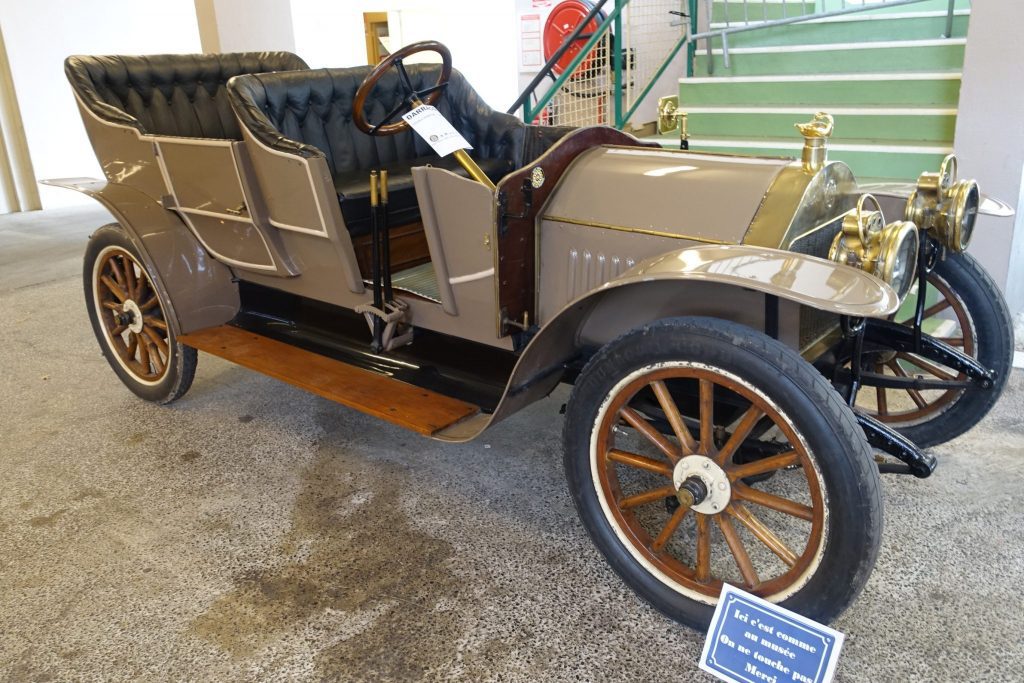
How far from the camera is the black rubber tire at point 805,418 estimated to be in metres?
1.65

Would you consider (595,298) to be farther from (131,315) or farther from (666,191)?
(131,315)

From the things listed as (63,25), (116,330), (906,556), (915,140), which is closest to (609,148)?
(906,556)

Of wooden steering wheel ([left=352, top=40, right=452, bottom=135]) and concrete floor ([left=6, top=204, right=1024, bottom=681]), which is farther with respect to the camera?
wooden steering wheel ([left=352, top=40, right=452, bottom=135])

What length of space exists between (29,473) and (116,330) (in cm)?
78

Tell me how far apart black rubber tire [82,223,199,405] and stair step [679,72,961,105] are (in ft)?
12.1

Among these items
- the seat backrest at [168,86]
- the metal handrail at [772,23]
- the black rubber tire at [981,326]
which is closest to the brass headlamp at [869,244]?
the black rubber tire at [981,326]

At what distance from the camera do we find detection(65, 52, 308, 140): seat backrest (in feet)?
11.3

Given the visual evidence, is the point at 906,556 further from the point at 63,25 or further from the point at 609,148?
the point at 63,25

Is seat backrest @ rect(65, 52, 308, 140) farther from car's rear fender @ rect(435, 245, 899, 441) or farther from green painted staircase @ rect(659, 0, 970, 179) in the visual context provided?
green painted staircase @ rect(659, 0, 970, 179)

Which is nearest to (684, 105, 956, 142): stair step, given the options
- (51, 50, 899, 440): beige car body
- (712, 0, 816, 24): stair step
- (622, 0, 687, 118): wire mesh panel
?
(622, 0, 687, 118): wire mesh panel

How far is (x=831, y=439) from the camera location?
1646mm

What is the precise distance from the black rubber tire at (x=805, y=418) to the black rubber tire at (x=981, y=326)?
103 cm

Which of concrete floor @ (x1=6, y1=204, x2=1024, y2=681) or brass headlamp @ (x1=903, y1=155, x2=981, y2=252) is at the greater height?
brass headlamp @ (x1=903, y1=155, x2=981, y2=252)

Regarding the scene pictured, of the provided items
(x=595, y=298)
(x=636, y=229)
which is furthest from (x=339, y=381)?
(x=636, y=229)
